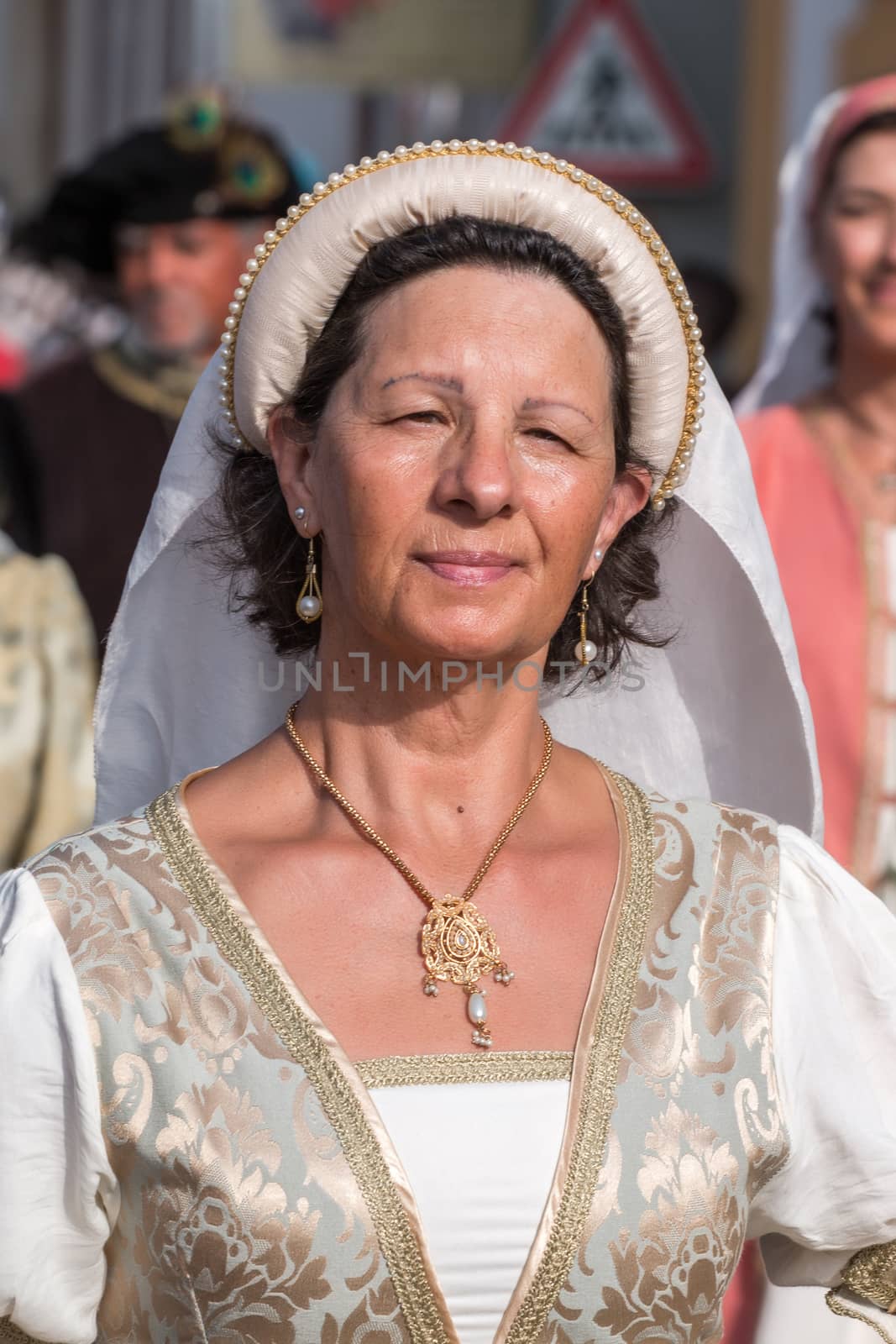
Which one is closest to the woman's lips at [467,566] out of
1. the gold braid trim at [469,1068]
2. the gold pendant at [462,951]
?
the gold pendant at [462,951]

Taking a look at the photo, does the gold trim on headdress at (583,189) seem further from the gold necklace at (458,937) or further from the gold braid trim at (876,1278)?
the gold braid trim at (876,1278)

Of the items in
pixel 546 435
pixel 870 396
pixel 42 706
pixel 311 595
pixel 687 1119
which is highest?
pixel 546 435

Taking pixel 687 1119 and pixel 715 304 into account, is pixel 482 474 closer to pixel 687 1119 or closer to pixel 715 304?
pixel 687 1119

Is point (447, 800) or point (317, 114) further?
point (317, 114)

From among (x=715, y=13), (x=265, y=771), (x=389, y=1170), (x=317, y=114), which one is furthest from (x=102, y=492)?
(x=317, y=114)

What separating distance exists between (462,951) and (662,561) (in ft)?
2.02

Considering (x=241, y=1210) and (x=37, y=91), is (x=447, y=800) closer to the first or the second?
(x=241, y=1210)

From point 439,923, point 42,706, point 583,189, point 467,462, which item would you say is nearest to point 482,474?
point 467,462

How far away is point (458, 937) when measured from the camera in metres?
2.08

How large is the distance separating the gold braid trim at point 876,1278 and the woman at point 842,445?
4.40ft

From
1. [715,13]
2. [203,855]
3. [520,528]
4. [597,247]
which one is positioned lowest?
[203,855]

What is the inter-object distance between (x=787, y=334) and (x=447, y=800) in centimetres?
219

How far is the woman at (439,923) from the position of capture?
194 centimetres

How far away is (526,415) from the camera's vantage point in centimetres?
205
